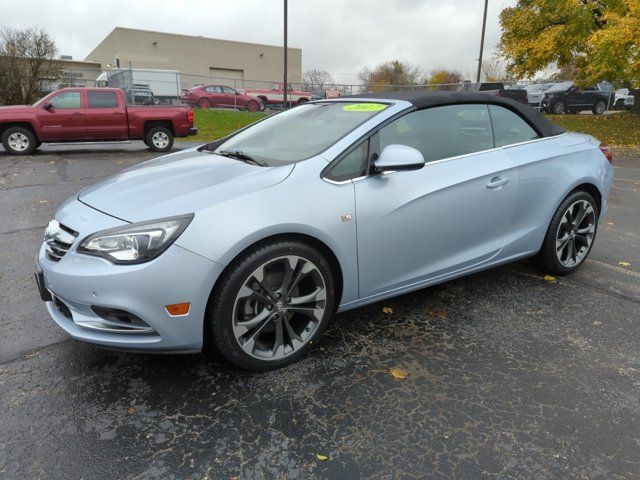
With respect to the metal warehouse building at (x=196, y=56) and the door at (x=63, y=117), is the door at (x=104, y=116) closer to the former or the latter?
the door at (x=63, y=117)

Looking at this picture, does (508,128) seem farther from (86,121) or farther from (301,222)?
(86,121)

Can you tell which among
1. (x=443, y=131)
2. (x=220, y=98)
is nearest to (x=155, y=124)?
(x=443, y=131)

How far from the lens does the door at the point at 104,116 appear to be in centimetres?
1192

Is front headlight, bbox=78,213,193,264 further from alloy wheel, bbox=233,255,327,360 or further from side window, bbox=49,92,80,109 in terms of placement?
side window, bbox=49,92,80,109

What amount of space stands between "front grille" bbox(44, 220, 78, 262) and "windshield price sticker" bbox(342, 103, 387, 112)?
75.9 inches

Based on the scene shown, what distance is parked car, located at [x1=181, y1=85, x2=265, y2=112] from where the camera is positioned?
87.6ft

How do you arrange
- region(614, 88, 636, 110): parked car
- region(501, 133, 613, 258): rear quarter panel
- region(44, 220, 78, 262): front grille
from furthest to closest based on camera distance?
1. region(614, 88, 636, 110): parked car
2. region(501, 133, 613, 258): rear quarter panel
3. region(44, 220, 78, 262): front grille

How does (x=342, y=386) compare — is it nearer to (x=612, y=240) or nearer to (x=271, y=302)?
(x=271, y=302)

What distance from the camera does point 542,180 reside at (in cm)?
366

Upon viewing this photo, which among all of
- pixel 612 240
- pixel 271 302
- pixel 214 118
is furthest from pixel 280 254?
pixel 214 118

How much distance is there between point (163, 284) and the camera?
7.49 feet

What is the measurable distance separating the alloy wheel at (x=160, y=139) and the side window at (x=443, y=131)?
419 inches

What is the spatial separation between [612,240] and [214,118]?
59.0 ft

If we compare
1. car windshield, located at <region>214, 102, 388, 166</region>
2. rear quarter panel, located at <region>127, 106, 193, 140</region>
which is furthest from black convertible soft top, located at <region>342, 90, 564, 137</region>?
rear quarter panel, located at <region>127, 106, 193, 140</region>
